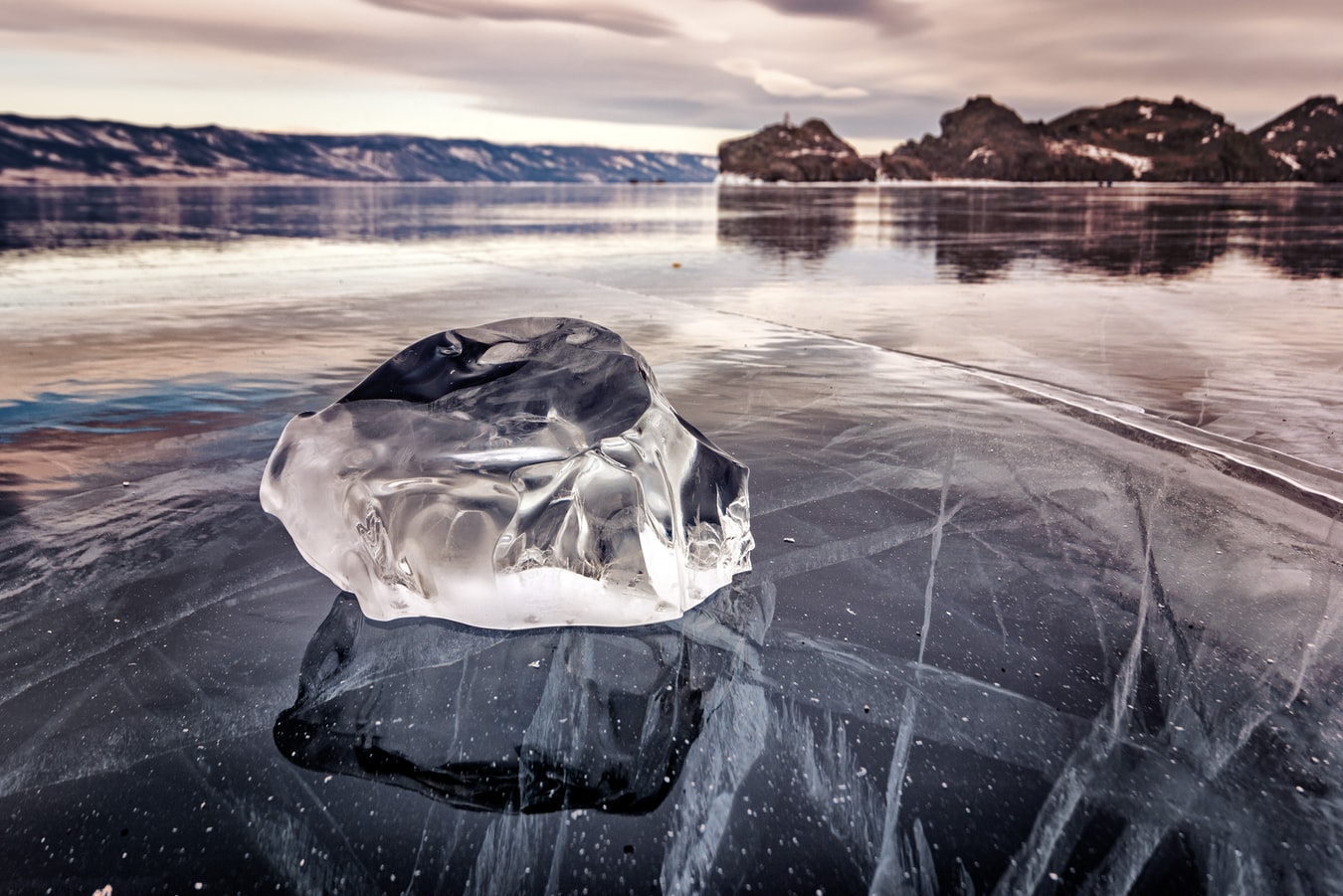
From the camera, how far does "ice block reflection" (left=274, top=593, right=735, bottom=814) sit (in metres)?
1.86

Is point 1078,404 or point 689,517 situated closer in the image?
point 689,517

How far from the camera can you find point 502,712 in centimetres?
211

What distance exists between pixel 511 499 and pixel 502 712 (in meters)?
0.66

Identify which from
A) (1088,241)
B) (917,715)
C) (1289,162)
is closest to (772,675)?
(917,715)

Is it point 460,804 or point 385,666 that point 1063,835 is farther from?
point 385,666

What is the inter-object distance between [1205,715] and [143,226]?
30.1 m

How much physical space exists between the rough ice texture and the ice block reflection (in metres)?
0.12

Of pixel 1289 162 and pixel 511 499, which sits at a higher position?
pixel 1289 162

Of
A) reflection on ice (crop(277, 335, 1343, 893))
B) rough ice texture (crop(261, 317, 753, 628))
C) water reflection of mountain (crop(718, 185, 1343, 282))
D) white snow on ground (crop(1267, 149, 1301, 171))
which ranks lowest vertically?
reflection on ice (crop(277, 335, 1343, 893))

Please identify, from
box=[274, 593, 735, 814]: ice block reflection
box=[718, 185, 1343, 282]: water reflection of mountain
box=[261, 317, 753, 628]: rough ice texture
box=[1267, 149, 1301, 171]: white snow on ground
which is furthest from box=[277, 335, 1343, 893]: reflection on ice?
box=[1267, 149, 1301, 171]: white snow on ground

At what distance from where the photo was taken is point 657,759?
1946 millimetres

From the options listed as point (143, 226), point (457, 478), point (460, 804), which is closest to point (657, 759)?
point (460, 804)

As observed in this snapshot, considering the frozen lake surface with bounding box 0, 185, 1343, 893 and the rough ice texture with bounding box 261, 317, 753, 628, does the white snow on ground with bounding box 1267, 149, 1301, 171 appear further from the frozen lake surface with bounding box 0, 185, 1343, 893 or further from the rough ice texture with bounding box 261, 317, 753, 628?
the rough ice texture with bounding box 261, 317, 753, 628

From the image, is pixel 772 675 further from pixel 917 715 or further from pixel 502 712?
pixel 502 712
